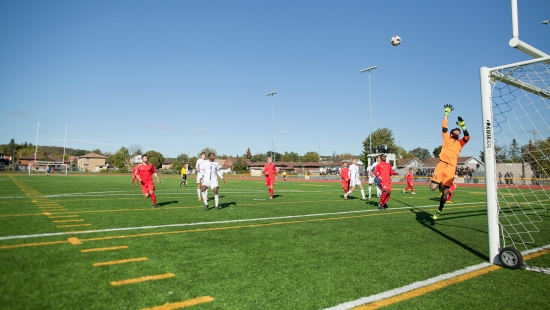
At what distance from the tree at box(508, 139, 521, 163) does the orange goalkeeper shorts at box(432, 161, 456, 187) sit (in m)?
1.20

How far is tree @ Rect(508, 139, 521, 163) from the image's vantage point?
7.09 metres

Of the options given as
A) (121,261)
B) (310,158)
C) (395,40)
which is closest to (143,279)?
(121,261)

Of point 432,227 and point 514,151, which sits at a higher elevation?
point 514,151

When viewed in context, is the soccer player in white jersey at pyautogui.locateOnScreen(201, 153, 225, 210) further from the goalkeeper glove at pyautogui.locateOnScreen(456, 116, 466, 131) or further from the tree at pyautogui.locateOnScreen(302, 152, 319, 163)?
the tree at pyautogui.locateOnScreen(302, 152, 319, 163)

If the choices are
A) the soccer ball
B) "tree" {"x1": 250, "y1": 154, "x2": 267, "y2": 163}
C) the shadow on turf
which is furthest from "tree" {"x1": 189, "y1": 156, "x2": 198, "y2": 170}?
the shadow on turf

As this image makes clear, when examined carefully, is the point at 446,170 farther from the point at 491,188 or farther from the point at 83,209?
the point at 83,209

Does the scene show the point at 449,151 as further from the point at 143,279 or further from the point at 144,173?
the point at 144,173

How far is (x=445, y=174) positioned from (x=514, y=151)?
4.89 feet

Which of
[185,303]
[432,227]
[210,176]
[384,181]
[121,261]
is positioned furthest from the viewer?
[384,181]

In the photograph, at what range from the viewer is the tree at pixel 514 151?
709 centimetres

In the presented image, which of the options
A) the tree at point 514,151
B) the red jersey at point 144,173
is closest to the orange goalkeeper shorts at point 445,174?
the tree at point 514,151

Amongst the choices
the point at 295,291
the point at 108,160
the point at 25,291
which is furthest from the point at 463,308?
the point at 108,160

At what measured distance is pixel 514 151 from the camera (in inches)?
293

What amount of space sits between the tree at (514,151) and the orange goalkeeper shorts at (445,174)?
1204 mm
